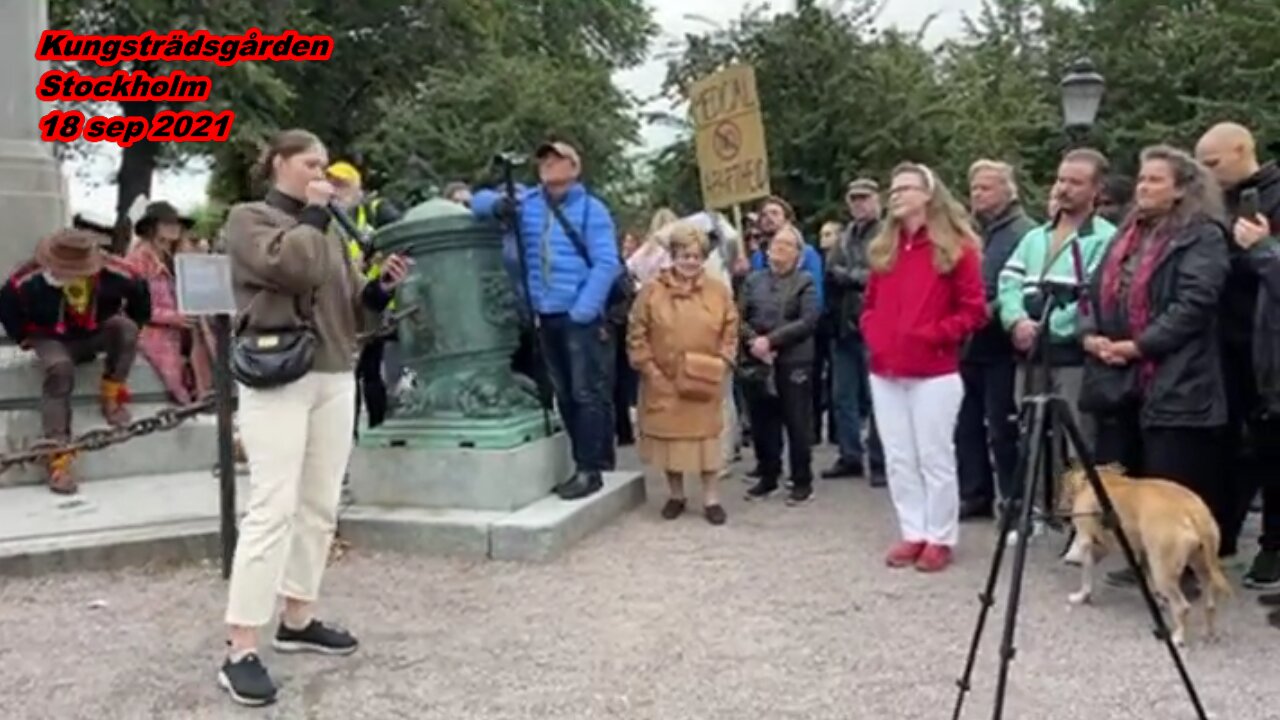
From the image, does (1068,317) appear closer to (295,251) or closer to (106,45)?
(295,251)

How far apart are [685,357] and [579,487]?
0.88m

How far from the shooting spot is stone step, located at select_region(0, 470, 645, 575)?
21.0 ft

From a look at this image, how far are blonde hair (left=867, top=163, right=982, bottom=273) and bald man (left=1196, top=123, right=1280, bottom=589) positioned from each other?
40.3 inches

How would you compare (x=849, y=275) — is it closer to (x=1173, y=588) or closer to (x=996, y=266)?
(x=996, y=266)

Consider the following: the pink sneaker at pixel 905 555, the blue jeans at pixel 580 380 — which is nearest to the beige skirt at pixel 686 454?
the blue jeans at pixel 580 380

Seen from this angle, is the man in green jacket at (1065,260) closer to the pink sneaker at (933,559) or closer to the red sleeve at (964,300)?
the red sleeve at (964,300)

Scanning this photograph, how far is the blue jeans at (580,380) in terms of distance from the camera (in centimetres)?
725

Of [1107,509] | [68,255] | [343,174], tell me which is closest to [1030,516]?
[1107,509]

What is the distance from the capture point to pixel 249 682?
179 inches

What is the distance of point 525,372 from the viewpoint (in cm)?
757

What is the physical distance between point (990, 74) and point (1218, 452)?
798 inches

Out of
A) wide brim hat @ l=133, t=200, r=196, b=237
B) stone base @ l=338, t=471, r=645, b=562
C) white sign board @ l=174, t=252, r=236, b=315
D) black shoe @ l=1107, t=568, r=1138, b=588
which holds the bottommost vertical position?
black shoe @ l=1107, t=568, r=1138, b=588
